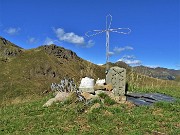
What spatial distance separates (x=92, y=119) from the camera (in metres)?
17.1

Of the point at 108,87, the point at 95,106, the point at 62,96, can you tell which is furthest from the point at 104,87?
the point at 95,106

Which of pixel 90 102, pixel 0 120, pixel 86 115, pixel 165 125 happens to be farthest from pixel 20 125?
pixel 165 125

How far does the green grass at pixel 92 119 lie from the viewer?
51.4ft

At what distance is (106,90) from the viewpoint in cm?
2400

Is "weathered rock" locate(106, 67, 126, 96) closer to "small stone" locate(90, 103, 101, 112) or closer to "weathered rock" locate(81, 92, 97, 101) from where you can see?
"weathered rock" locate(81, 92, 97, 101)

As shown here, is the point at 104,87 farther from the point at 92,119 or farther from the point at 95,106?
the point at 92,119

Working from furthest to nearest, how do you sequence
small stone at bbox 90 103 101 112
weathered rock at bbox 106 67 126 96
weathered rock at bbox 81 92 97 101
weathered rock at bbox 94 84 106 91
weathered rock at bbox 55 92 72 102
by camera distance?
weathered rock at bbox 106 67 126 96 < weathered rock at bbox 94 84 106 91 < weathered rock at bbox 55 92 72 102 < weathered rock at bbox 81 92 97 101 < small stone at bbox 90 103 101 112

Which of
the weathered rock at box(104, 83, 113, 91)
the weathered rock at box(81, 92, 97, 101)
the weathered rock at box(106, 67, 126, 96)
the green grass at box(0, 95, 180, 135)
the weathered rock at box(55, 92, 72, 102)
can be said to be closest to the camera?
the green grass at box(0, 95, 180, 135)

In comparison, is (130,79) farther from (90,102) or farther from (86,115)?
(86,115)

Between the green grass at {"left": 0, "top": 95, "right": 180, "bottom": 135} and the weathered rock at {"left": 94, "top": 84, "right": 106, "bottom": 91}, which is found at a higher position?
the weathered rock at {"left": 94, "top": 84, "right": 106, "bottom": 91}

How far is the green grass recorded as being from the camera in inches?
617

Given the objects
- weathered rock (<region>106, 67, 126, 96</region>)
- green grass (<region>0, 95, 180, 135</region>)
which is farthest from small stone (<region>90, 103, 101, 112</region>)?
weathered rock (<region>106, 67, 126, 96</region>)

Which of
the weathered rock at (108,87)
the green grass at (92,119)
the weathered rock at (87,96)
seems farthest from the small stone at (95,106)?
the weathered rock at (108,87)

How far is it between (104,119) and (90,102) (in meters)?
2.89
